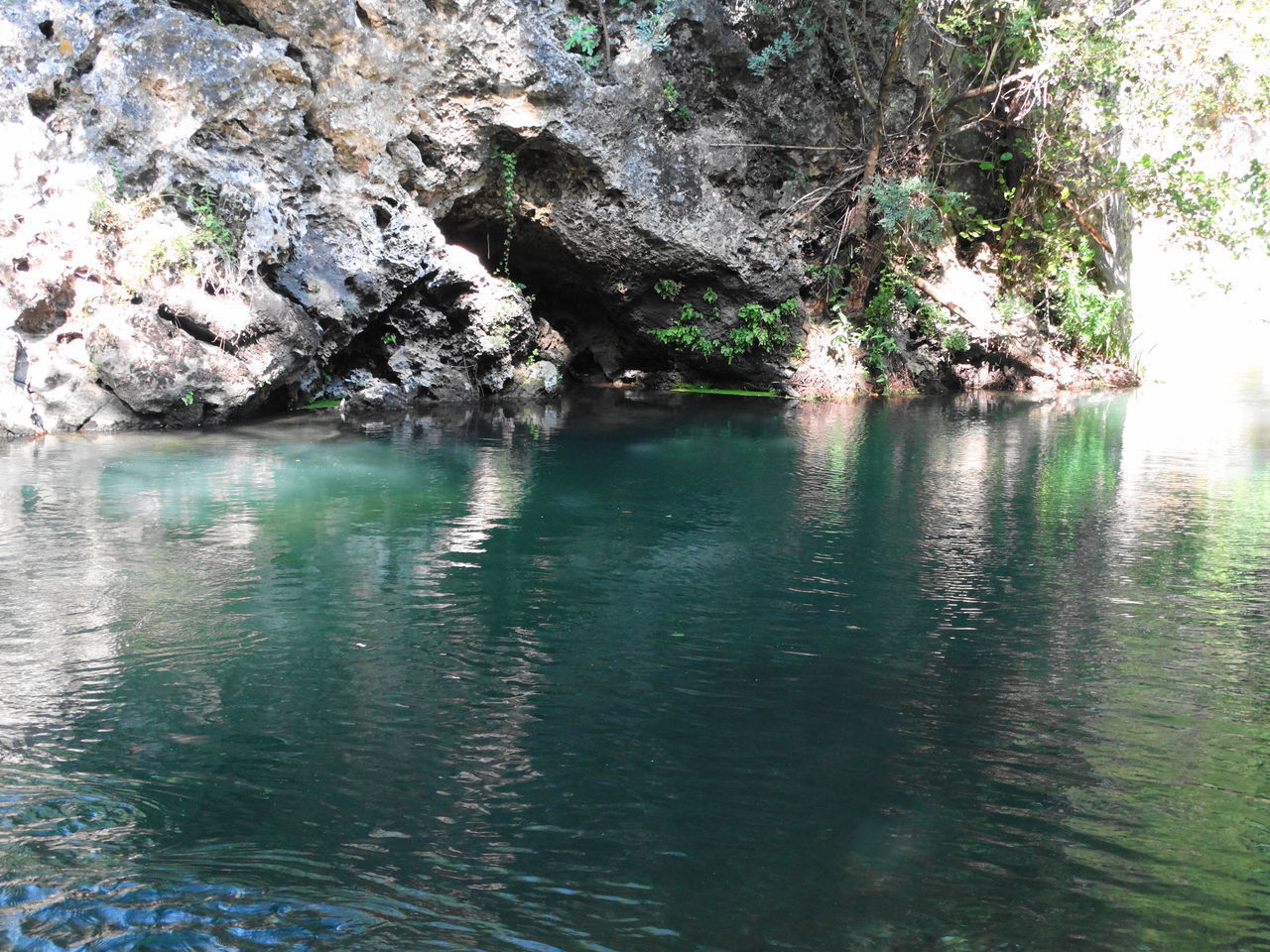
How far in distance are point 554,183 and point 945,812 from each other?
13.1 meters

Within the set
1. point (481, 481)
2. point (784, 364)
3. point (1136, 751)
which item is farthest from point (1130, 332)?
point (1136, 751)

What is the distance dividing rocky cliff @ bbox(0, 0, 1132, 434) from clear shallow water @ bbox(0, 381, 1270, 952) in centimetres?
345

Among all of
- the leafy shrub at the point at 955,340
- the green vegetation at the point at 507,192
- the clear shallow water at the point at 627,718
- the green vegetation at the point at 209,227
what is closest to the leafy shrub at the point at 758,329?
the leafy shrub at the point at 955,340

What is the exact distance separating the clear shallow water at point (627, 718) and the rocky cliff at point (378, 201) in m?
3.45

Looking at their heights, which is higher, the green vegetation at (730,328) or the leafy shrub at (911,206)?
the leafy shrub at (911,206)

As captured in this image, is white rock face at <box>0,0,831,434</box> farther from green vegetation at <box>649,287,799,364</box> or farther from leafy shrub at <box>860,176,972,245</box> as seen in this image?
leafy shrub at <box>860,176,972,245</box>

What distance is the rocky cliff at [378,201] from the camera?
11242 mm

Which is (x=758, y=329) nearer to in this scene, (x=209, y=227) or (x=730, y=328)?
(x=730, y=328)

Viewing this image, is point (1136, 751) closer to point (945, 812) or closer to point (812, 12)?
point (945, 812)

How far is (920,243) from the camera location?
55.2 ft

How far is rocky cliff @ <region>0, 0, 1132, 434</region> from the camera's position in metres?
11.2

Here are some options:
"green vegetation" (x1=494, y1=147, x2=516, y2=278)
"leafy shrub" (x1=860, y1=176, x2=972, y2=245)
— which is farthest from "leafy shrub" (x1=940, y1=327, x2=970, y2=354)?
"green vegetation" (x1=494, y1=147, x2=516, y2=278)

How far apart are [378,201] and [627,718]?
10.9 meters

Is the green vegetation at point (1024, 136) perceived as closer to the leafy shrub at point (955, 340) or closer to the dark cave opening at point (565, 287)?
the leafy shrub at point (955, 340)
